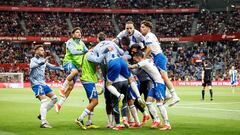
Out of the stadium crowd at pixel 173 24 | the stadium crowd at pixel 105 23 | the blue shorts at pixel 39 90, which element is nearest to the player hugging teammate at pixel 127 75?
the blue shorts at pixel 39 90

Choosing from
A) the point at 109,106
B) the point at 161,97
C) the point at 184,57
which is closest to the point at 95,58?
the point at 109,106

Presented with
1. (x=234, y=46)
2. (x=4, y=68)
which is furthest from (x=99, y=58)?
(x=234, y=46)

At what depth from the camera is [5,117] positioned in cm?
1841

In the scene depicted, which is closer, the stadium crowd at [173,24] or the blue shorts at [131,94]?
the blue shorts at [131,94]

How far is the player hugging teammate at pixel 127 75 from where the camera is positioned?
45.3 feet

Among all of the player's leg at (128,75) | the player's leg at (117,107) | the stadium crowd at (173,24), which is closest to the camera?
the player's leg at (117,107)

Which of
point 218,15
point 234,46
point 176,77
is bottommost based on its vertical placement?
point 176,77

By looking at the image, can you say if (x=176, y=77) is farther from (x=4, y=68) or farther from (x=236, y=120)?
(x=236, y=120)

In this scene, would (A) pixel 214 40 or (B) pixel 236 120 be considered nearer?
(B) pixel 236 120

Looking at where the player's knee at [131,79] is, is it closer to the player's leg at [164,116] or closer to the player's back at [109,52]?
the player's back at [109,52]

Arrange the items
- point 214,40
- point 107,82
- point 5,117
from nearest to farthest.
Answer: point 107,82 → point 5,117 → point 214,40

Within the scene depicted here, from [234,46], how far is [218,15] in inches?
265

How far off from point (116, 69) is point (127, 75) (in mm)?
484

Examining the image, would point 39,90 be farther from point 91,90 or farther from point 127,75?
point 127,75
